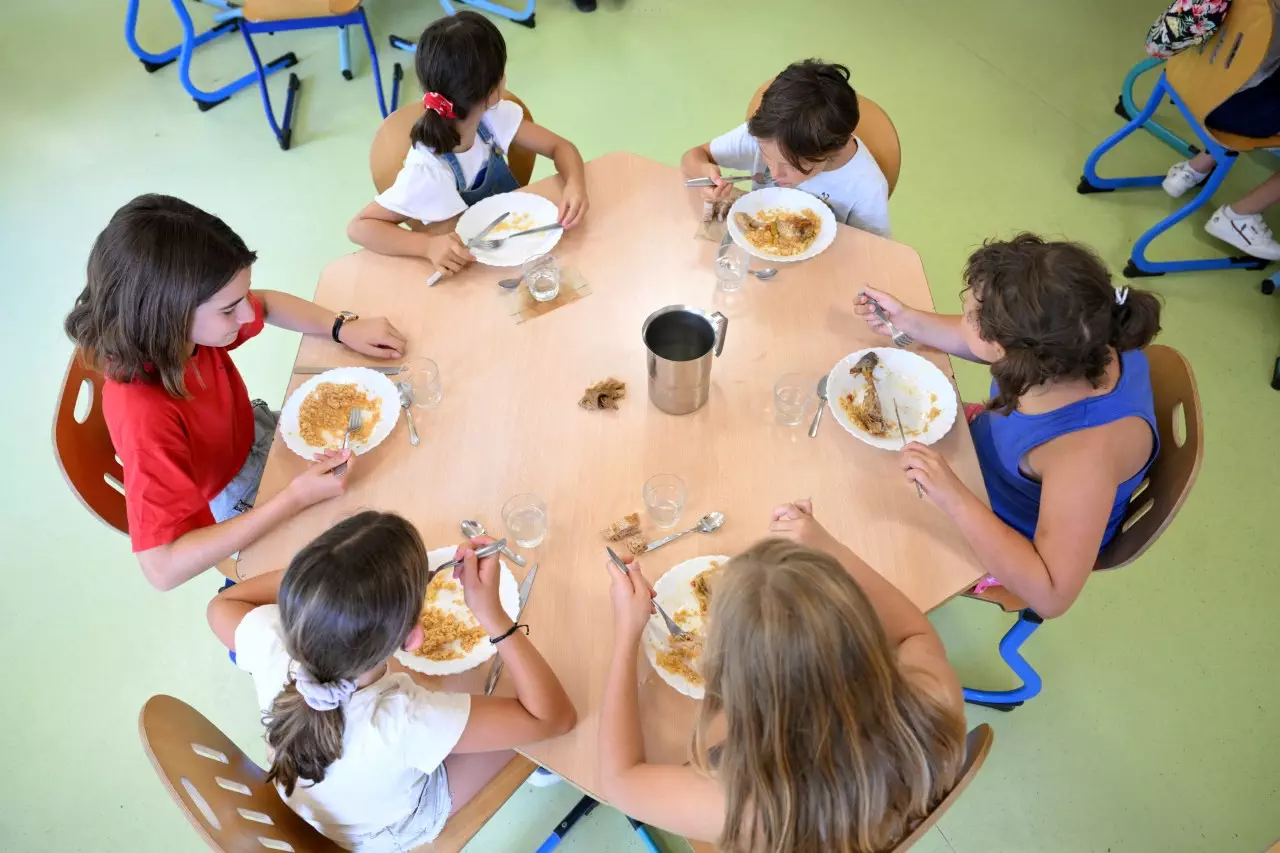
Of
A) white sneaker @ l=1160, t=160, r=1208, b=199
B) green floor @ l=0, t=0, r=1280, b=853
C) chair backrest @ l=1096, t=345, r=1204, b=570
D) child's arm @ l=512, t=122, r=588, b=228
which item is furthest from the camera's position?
white sneaker @ l=1160, t=160, r=1208, b=199

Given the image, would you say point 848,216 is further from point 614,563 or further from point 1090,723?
point 1090,723

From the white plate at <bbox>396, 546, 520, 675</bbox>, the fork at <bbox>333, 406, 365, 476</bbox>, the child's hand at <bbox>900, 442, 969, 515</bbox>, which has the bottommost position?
the white plate at <bbox>396, 546, 520, 675</bbox>

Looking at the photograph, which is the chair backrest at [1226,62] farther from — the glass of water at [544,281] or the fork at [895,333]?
the glass of water at [544,281]

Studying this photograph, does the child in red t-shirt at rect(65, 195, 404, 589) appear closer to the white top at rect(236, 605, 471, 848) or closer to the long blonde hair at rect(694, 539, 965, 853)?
the white top at rect(236, 605, 471, 848)

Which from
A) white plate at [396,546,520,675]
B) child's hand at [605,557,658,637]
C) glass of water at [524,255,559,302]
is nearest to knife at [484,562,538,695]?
white plate at [396,546,520,675]

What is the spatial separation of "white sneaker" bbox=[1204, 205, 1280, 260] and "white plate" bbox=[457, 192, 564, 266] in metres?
2.67

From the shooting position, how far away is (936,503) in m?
1.42

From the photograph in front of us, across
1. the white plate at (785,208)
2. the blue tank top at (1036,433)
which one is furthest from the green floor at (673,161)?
the white plate at (785,208)

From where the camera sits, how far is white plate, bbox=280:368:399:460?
60.4 inches

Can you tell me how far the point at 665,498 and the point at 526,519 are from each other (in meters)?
0.26

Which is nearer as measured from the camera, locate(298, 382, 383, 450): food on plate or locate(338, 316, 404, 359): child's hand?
locate(298, 382, 383, 450): food on plate

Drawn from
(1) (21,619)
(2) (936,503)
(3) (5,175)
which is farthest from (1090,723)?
(3) (5,175)

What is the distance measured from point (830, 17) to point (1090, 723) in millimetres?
3446

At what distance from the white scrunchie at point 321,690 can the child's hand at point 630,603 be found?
16.0 inches
